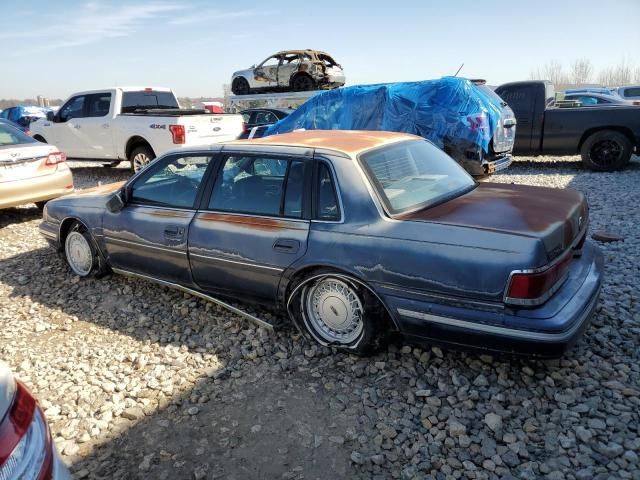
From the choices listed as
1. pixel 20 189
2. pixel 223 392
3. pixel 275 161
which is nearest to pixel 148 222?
pixel 275 161

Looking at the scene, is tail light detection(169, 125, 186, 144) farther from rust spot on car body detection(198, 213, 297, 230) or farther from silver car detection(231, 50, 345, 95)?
silver car detection(231, 50, 345, 95)

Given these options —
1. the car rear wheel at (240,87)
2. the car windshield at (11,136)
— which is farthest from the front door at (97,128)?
the car rear wheel at (240,87)

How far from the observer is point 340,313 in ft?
10.5

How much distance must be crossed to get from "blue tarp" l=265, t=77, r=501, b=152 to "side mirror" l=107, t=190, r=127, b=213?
5661mm

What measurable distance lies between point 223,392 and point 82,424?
802mm

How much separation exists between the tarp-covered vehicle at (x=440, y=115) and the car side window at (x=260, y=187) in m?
5.22

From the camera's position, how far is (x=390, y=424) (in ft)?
8.73

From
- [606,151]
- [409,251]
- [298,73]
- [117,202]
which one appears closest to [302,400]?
[409,251]

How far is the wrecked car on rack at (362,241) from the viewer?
2.58m

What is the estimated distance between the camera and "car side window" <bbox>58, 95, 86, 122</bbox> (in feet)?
35.2

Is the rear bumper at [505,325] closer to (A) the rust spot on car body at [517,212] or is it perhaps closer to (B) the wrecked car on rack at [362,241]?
(B) the wrecked car on rack at [362,241]

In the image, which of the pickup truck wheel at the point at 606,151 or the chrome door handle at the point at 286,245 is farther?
the pickup truck wheel at the point at 606,151

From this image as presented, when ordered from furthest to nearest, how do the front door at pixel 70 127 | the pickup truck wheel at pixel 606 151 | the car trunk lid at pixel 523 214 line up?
the front door at pixel 70 127
the pickup truck wheel at pixel 606 151
the car trunk lid at pixel 523 214

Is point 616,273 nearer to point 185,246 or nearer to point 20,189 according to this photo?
point 185,246
